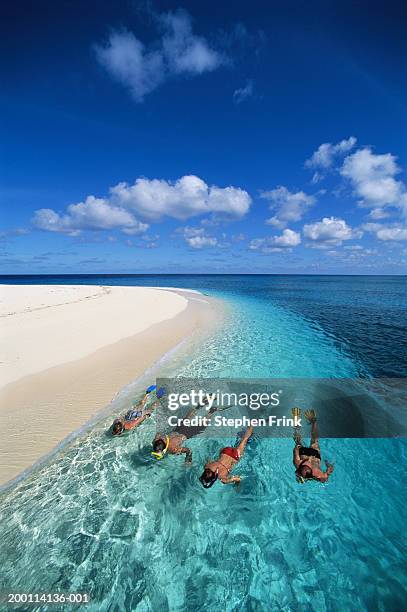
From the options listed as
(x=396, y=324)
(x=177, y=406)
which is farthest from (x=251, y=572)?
(x=396, y=324)

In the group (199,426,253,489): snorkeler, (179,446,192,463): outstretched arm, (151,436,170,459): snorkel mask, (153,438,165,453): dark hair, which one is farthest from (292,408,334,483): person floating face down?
(153,438,165,453): dark hair

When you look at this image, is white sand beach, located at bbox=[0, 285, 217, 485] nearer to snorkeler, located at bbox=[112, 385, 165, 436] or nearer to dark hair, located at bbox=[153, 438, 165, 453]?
snorkeler, located at bbox=[112, 385, 165, 436]

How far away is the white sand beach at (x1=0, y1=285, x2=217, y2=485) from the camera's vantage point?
35.1 feet

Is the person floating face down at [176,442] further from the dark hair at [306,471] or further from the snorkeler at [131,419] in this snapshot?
the dark hair at [306,471]

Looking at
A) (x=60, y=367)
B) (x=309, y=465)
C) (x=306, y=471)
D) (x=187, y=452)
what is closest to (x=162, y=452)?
(x=187, y=452)

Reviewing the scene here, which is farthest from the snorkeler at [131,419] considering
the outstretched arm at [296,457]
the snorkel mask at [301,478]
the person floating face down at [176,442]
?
the snorkel mask at [301,478]

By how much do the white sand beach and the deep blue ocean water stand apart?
56.5 inches

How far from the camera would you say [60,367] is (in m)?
16.5

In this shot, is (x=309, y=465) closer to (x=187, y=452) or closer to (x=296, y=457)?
(x=296, y=457)

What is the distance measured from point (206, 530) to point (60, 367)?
43.5ft

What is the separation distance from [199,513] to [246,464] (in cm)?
252

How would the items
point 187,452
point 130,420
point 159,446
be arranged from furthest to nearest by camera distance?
1. point 130,420
2. point 187,452
3. point 159,446

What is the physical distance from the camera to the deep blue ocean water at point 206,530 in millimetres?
6117

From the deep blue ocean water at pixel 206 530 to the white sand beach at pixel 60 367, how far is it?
1436 millimetres
